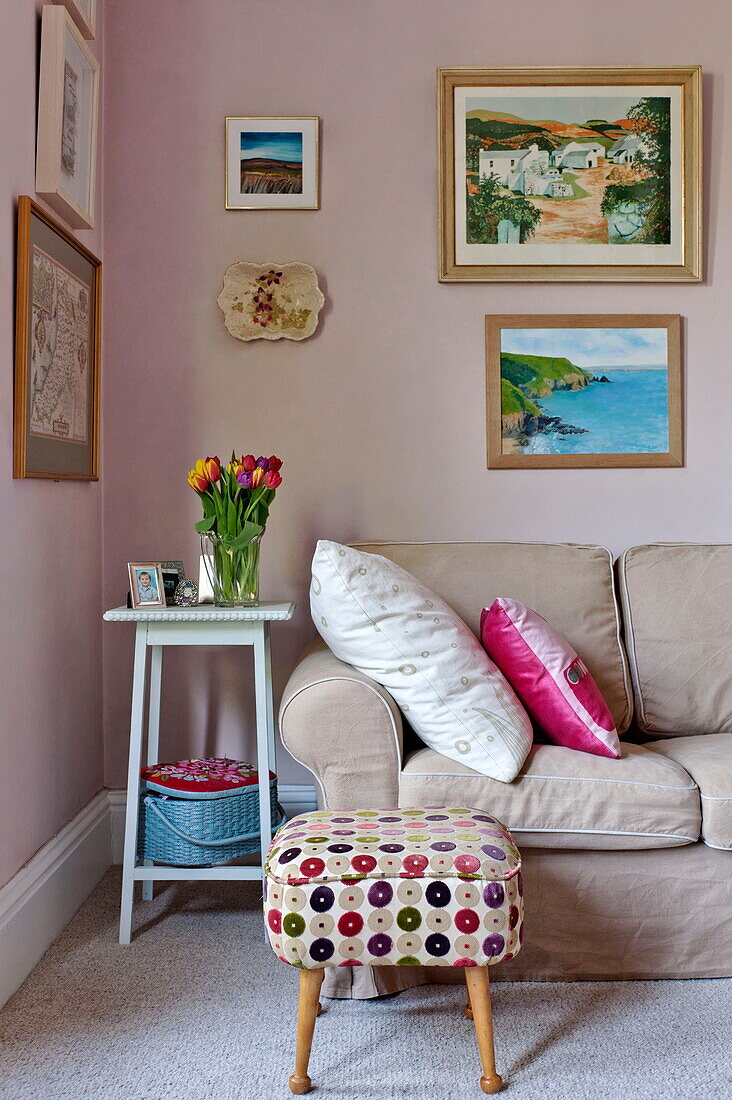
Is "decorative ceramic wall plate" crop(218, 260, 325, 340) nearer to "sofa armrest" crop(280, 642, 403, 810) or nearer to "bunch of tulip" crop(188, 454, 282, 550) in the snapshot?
"bunch of tulip" crop(188, 454, 282, 550)

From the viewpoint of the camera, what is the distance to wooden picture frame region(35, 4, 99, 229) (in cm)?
222

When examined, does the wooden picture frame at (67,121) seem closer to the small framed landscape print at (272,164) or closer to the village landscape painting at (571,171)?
the small framed landscape print at (272,164)

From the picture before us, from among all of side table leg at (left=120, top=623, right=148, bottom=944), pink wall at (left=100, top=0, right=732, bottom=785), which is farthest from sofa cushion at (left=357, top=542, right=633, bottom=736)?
side table leg at (left=120, top=623, right=148, bottom=944)

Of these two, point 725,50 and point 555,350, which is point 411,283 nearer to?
point 555,350

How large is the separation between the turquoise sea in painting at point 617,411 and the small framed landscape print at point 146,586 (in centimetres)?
116

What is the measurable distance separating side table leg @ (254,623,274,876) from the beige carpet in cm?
27

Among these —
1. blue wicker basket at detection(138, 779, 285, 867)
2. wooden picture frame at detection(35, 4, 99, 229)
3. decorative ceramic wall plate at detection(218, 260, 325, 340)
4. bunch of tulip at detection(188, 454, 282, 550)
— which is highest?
wooden picture frame at detection(35, 4, 99, 229)

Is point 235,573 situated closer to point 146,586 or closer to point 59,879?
point 146,586

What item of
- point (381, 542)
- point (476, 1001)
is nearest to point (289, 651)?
point (381, 542)

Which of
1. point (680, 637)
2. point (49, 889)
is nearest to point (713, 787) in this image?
point (680, 637)

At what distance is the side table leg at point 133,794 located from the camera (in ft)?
7.42

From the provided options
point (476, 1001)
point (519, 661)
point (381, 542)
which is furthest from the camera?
point (381, 542)

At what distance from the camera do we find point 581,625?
8.45 feet

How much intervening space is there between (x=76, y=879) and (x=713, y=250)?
8.28ft
